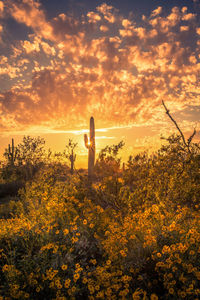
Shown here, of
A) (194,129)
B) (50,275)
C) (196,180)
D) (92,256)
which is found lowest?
(92,256)

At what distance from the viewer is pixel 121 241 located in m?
3.36

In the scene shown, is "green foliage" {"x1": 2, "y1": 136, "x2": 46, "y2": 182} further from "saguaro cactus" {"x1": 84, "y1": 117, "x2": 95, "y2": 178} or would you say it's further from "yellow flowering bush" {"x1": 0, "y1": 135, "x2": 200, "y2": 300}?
"yellow flowering bush" {"x1": 0, "y1": 135, "x2": 200, "y2": 300}

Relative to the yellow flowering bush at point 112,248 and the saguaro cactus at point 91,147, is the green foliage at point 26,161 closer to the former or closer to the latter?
the saguaro cactus at point 91,147

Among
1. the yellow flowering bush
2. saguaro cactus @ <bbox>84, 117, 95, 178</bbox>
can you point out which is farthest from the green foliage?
the yellow flowering bush

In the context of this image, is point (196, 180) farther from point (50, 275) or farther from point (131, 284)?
point (50, 275)

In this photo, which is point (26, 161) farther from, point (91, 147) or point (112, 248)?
point (112, 248)

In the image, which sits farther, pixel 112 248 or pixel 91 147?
pixel 91 147

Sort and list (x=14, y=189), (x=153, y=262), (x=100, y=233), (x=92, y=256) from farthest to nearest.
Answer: (x=14, y=189) → (x=100, y=233) → (x=92, y=256) → (x=153, y=262)

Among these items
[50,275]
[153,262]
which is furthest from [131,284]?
[50,275]

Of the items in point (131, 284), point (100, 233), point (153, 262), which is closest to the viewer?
point (131, 284)

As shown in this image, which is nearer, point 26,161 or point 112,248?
point 112,248

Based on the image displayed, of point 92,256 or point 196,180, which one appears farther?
point 196,180

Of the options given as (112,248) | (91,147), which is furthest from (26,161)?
(112,248)

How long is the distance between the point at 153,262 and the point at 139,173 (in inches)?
109
